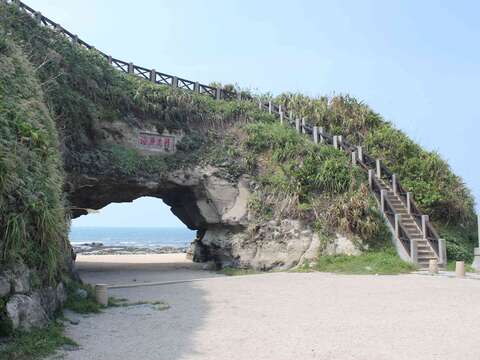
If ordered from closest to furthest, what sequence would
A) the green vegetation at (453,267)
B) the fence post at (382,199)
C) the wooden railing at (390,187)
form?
the green vegetation at (453,267), the wooden railing at (390,187), the fence post at (382,199)

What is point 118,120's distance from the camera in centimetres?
1814

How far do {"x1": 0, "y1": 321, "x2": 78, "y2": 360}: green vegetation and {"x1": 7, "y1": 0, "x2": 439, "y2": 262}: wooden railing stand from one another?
12.2m

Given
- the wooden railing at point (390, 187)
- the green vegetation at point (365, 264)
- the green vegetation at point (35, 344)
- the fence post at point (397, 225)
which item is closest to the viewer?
the green vegetation at point (35, 344)

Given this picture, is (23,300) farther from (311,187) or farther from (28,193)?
(311,187)

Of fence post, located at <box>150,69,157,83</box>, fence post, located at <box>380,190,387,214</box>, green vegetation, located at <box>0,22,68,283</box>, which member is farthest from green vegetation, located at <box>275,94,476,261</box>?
green vegetation, located at <box>0,22,68,283</box>

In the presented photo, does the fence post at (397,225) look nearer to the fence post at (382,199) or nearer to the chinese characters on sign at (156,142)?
the fence post at (382,199)

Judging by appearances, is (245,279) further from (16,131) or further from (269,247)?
(16,131)

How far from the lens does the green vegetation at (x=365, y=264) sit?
46.1ft

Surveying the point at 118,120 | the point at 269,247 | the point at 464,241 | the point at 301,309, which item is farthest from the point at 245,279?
the point at 464,241

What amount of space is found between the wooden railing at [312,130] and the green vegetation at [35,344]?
481 inches

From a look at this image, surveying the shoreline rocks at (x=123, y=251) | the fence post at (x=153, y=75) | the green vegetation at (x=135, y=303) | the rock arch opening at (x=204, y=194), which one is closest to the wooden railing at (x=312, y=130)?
the fence post at (x=153, y=75)

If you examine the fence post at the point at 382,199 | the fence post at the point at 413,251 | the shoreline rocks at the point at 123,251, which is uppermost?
the fence post at the point at 382,199

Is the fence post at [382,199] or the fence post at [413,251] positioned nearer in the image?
the fence post at [413,251]

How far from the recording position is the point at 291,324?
23.9ft
